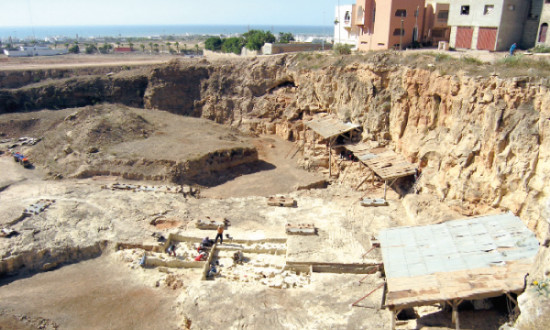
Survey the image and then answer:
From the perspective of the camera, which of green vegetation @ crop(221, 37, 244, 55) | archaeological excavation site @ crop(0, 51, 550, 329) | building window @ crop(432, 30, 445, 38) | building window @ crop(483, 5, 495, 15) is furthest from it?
green vegetation @ crop(221, 37, 244, 55)

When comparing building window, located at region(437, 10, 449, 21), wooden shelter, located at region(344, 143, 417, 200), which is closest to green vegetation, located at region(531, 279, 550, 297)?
wooden shelter, located at region(344, 143, 417, 200)

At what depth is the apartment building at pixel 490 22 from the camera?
27141mm

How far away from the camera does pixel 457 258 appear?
12.9 m

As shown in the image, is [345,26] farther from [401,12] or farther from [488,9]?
[488,9]

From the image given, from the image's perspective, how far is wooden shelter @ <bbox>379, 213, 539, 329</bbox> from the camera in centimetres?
1152

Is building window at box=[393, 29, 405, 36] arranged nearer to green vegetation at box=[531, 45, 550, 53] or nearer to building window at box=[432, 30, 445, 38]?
building window at box=[432, 30, 445, 38]

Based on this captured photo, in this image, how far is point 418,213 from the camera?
20781 mm

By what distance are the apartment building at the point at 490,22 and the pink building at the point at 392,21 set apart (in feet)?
12.6

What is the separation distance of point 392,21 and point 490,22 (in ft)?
25.0

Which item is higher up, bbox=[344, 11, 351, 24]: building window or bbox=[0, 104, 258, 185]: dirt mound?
bbox=[344, 11, 351, 24]: building window

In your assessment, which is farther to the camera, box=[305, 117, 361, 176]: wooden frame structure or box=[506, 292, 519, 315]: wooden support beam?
box=[305, 117, 361, 176]: wooden frame structure

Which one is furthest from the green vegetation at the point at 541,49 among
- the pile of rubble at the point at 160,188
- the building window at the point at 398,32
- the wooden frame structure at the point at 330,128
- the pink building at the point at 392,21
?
the pile of rubble at the point at 160,188

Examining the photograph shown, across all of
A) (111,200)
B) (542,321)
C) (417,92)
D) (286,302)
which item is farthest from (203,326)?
(417,92)

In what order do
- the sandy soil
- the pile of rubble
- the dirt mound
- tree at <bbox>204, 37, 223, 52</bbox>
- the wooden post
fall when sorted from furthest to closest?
tree at <bbox>204, 37, 223, 52</bbox>, the dirt mound, the pile of rubble, the sandy soil, the wooden post
